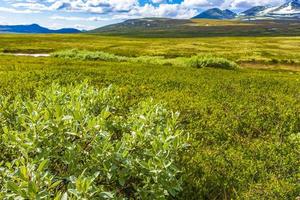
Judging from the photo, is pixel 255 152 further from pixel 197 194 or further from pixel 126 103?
pixel 126 103

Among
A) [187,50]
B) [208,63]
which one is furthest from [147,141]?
[187,50]

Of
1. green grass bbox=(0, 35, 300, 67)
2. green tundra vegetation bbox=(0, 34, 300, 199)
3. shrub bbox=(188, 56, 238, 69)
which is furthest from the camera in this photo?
green grass bbox=(0, 35, 300, 67)

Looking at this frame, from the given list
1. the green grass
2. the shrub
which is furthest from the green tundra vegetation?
the green grass

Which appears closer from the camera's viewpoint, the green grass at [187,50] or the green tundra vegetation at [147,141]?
the green tundra vegetation at [147,141]

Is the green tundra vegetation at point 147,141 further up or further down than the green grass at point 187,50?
further up

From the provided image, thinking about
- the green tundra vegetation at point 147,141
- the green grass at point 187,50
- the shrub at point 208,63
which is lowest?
the green grass at point 187,50

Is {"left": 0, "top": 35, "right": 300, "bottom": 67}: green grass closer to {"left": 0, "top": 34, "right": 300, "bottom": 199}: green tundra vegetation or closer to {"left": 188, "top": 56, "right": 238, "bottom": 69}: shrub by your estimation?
{"left": 188, "top": 56, "right": 238, "bottom": 69}: shrub

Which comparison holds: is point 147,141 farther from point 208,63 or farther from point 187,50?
point 187,50

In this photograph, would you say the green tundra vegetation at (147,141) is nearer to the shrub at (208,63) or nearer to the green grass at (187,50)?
the shrub at (208,63)

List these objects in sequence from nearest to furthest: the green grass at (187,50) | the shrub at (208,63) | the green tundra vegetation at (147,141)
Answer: the green tundra vegetation at (147,141) < the shrub at (208,63) < the green grass at (187,50)

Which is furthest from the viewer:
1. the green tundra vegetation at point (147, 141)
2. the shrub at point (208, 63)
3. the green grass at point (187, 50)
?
the green grass at point (187, 50)

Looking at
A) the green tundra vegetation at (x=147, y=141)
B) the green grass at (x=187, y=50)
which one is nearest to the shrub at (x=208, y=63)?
the green grass at (x=187, y=50)

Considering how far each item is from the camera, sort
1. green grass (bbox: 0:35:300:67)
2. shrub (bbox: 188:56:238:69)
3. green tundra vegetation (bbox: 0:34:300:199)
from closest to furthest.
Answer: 1. green tundra vegetation (bbox: 0:34:300:199)
2. shrub (bbox: 188:56:238:69)
3. green grass (bbox: 0:35:300:67)

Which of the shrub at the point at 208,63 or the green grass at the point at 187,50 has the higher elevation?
the shrub at the point at 208,63
